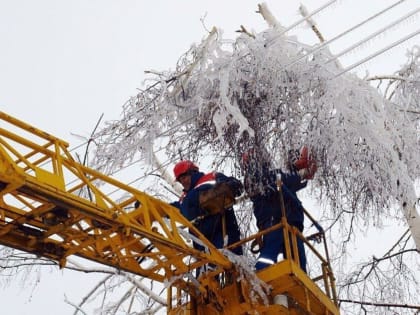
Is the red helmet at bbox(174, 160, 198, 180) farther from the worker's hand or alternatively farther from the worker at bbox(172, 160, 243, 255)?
the worker's hand

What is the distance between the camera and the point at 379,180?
7852 mm

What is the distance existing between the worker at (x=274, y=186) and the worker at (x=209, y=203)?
279 millimetres

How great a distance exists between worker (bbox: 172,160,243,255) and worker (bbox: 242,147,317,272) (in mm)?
279

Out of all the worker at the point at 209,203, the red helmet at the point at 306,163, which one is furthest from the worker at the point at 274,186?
the worker at the point at 209,203

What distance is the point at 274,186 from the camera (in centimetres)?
831

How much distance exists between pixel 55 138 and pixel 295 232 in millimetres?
3262

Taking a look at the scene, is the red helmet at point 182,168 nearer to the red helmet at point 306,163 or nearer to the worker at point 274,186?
the worker at point 274,186

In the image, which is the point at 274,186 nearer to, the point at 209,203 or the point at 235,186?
the point at 235,186

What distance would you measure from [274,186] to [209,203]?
0.90 m

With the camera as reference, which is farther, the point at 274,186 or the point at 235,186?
the point at 235,186

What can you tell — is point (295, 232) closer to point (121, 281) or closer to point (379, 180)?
point (379, 180)

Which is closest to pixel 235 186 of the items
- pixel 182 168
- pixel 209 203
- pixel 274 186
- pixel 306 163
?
pixel 209 203

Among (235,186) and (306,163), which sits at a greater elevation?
(306,163)

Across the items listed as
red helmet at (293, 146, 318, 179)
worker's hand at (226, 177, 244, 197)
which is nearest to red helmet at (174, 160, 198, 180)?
worker's hand at (226, 177, 244, 197)
